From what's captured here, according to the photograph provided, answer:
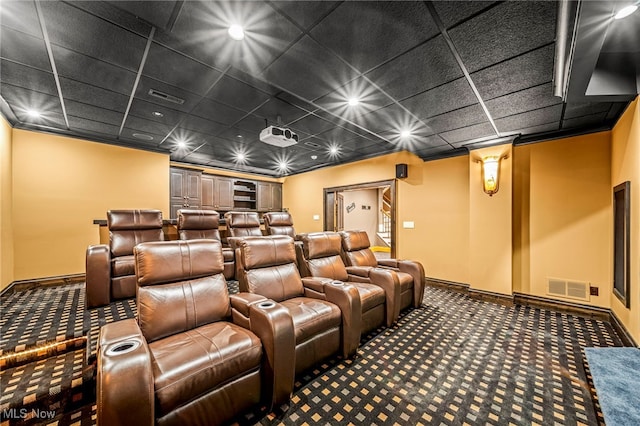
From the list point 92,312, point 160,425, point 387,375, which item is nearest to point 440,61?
point 387,375

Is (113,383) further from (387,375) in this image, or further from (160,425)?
(387,375)

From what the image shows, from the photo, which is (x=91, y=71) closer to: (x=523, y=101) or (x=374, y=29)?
(x=374, y=29)

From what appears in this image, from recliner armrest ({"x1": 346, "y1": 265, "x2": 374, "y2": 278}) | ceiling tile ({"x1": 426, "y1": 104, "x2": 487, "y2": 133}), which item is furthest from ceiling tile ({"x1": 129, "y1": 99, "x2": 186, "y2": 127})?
ceiling tile ({"x1": 426, "y1": 104, "x2": 487, "y2": 133})

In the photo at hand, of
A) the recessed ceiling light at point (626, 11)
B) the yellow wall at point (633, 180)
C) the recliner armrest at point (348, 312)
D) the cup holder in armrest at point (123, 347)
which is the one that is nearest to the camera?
the cup holder in armrest at point (123, 347)

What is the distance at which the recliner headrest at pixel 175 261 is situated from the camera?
5.80 feet

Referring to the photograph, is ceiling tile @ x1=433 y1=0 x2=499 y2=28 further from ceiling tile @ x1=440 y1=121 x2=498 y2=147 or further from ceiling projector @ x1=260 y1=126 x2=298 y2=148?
ceiling projector @ x1=260 y1=126 x2=298 y2=148

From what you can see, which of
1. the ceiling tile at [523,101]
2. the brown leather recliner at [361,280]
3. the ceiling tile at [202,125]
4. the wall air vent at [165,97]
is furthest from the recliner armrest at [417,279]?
the wall air vent at [165,97]

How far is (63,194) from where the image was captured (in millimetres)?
4258

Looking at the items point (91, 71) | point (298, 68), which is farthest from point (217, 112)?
point (298, 68)

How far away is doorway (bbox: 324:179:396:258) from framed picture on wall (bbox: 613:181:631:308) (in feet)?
14.3

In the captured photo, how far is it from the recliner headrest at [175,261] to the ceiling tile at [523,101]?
3.31m

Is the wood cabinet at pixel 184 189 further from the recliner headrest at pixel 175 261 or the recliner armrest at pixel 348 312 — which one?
the recliner armrest at pixel 348 312

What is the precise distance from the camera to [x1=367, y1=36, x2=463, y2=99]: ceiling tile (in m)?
1.99

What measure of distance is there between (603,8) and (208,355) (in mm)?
2910
